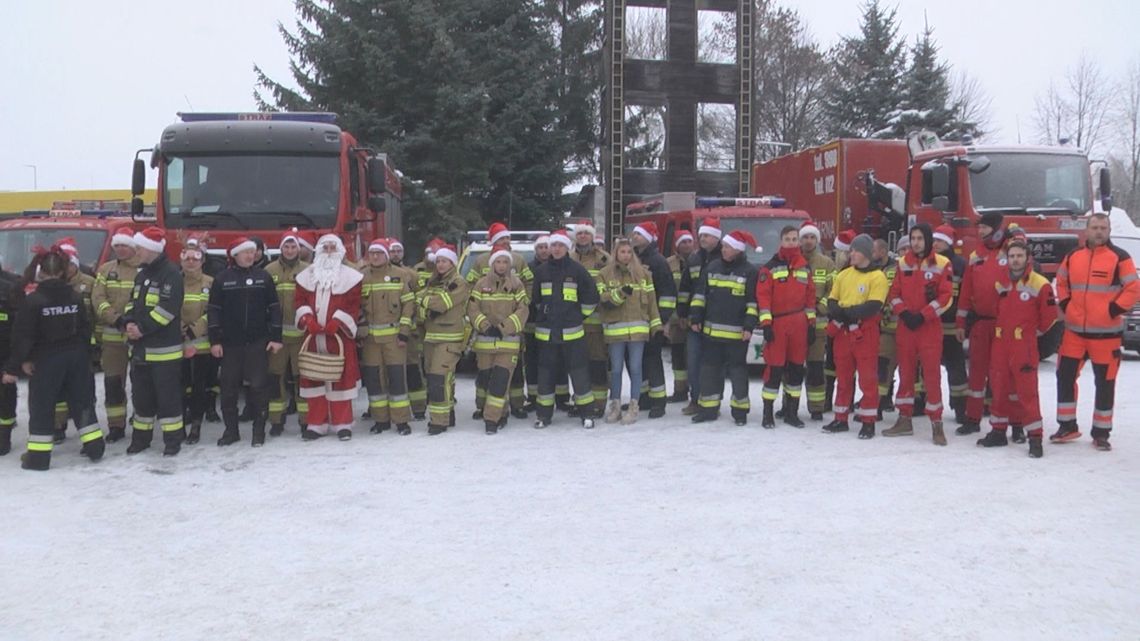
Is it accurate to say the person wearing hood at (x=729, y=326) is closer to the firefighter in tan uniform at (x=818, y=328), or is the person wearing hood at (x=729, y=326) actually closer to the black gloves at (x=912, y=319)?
the firefighter in tan uniform at (x=818, y=328)

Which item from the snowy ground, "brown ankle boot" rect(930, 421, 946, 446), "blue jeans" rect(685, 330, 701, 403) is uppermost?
"blue jeans" rect(685, 330, 701, 403)

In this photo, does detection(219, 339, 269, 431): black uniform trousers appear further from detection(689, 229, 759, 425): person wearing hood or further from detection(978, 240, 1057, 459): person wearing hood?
detection(978, 240, 1057, 459): person wearing hood

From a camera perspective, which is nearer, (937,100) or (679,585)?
(679,585)

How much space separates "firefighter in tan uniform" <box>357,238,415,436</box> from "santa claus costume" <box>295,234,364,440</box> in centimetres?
20

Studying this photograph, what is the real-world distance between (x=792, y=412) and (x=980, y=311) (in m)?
2.00

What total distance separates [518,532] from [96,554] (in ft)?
8.36

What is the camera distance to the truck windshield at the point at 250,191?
10.4m

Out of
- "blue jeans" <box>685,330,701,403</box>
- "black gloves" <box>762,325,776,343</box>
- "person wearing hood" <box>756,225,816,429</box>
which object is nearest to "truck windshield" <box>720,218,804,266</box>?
"blue jeans" <box>685,330,701,403</box>

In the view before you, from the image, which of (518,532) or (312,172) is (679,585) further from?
(312,172)

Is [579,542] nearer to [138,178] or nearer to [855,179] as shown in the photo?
[138,178]

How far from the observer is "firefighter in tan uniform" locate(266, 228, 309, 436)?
9.30 meters

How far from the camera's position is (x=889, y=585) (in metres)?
5.18

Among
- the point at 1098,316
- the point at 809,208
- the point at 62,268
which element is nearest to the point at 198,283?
the point at 62,268

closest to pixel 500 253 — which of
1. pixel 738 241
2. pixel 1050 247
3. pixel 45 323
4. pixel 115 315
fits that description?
pixel 738 241
